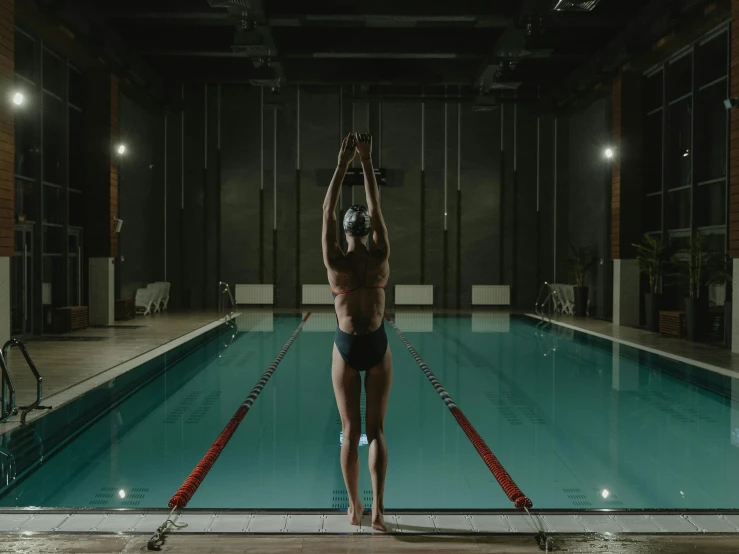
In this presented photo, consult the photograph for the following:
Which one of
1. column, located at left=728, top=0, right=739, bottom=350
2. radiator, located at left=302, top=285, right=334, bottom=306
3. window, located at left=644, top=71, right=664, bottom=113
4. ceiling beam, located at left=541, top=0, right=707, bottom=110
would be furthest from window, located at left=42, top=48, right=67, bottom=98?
window, located at left=644, top=71, right=664, bottom=113

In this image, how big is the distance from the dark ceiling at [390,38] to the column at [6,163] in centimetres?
185

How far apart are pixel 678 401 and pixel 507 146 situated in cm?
1163

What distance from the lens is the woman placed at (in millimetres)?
2959

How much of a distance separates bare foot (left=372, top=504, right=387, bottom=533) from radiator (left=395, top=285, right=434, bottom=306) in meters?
13.9

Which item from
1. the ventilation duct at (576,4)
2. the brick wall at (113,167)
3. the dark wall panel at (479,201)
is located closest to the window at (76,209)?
the brick wall at (113,167)

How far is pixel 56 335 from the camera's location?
10.8 metres

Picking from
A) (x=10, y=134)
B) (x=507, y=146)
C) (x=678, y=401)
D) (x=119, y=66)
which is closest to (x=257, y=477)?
(x=678, y=401)

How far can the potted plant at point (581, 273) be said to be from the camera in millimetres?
14516

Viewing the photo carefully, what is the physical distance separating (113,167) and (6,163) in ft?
15.5

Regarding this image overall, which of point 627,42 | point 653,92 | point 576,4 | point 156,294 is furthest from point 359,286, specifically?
point 156,294

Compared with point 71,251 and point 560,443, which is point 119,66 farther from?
point 560,443

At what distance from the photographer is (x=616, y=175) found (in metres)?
12.7

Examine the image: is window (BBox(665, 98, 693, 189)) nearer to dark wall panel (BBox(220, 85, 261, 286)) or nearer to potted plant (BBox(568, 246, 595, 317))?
potted plant (BBox(568, 246, 595, 317))

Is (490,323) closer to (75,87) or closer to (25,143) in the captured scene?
(25,143)
